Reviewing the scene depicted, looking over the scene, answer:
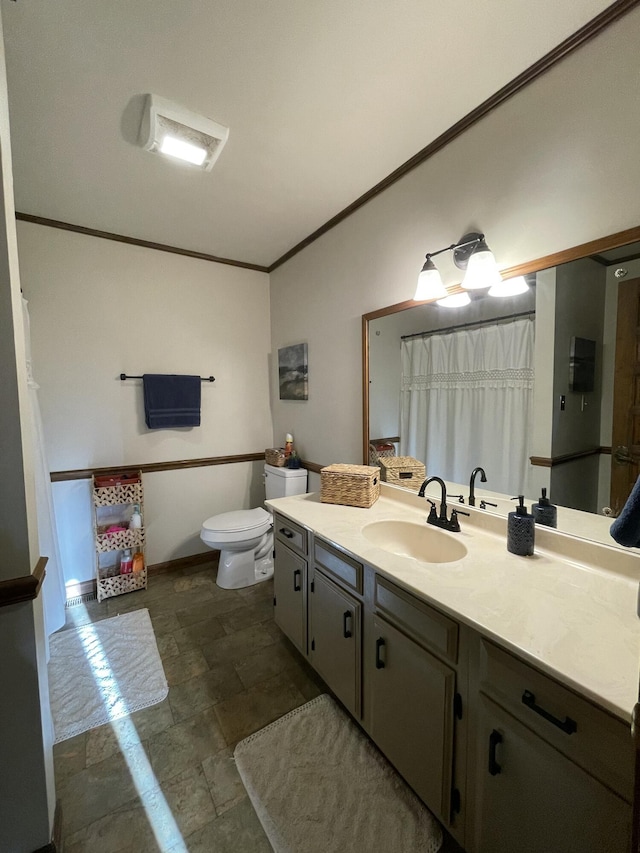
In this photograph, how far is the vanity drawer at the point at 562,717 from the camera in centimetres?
68

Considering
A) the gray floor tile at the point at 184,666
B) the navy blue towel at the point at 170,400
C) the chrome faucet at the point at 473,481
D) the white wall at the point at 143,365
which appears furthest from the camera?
the navy blue towel at the point at 170,400

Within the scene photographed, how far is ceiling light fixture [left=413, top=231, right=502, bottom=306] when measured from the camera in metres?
1.37

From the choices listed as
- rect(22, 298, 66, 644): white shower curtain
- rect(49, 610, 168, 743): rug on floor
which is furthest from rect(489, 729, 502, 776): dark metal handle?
rect(22, 298, 66, 644): white shower curtain

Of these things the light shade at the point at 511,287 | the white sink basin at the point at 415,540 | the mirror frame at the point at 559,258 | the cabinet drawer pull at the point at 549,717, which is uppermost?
the mirror frame at the point at 559,258

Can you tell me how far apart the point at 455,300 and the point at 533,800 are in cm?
167

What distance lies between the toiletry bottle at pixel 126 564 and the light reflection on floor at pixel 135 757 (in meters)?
0.51

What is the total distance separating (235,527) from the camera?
2.49 metres

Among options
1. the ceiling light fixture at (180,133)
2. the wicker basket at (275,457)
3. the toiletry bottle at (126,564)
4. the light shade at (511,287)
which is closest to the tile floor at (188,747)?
the toiletry bottle at (126,564)

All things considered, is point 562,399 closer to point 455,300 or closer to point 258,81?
point 455,300

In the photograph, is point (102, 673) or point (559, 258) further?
point (102, 673)

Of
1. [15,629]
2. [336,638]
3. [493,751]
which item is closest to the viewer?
[493,751]

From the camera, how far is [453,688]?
991 millimetres

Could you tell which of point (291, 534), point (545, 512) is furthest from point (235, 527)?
point (545, 512)

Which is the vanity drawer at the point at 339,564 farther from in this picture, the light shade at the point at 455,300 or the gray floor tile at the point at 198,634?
the light shade at the point at 455,300
